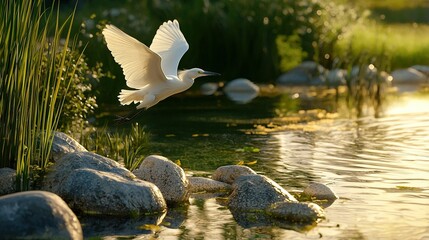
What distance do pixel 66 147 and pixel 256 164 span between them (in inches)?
111

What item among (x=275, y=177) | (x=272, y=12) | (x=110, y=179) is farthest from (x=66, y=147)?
(x=272, y=12)

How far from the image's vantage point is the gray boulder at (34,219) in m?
7.82

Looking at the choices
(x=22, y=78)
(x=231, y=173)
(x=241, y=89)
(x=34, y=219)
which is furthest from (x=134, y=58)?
(x=241, y=89)

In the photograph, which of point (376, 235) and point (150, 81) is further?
point (150, 81)

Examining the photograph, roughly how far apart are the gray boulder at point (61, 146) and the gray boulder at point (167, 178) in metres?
0.77

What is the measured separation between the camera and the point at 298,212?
9234 mm

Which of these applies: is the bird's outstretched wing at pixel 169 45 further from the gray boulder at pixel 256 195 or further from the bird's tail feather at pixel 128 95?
the gray boulder at pixel 256 195

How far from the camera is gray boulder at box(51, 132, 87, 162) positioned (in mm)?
10422

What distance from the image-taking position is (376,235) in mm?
8742

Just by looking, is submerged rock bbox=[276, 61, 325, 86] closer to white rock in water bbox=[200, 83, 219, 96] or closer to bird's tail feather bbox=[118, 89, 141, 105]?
white rock in water bbox=[200, 83, 219, 96]

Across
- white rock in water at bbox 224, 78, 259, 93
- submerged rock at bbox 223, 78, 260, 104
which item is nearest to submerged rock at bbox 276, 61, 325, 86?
submerged rock at bbox 223, 78, 260, 104

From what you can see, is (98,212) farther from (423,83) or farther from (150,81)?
(423,83)

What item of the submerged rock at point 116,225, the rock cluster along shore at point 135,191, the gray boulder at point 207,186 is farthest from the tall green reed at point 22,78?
the gray boulder at point 207,186

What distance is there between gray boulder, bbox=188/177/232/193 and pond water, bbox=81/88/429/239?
1.06 feet
